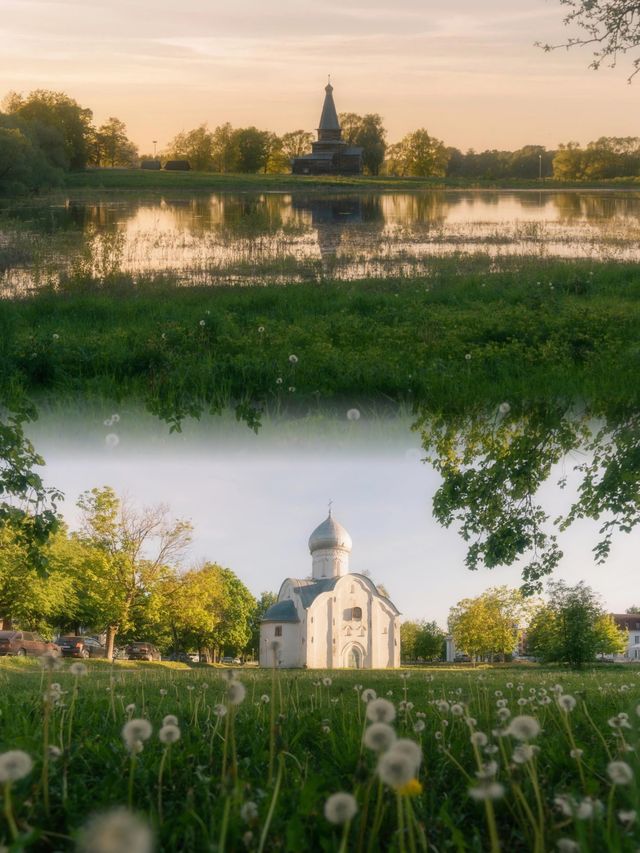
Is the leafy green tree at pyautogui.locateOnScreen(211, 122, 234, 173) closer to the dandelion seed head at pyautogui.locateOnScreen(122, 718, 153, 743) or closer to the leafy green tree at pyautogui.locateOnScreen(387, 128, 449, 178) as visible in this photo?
the leafy green tree at pyautogui.locateOnScreen(387, 128, 449, 178)

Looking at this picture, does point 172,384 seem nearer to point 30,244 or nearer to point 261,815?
point 261,815

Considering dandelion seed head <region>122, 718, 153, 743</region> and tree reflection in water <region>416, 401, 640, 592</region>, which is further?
tree reflection in water <region>416, 401, 640, 592</region>

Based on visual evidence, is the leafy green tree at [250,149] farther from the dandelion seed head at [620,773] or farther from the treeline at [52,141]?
the dandelion seed head at [620,773]

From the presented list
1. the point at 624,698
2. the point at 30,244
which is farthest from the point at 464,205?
the point at 624,698

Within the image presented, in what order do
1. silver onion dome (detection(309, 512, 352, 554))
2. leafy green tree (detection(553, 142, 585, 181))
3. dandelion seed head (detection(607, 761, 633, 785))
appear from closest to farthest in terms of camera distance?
dandelion seed head (detection(607, 761, 633, 785)) → silver onion dome (detection(309, 512, 352, 554)) → leafy green tree (detection(553, 142, 585, 181))

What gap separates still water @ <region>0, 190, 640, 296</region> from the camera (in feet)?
60.6

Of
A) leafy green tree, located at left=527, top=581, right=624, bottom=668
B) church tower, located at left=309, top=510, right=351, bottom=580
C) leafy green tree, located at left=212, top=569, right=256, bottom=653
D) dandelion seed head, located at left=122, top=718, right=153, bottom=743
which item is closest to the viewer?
dandelion seed head, located at left=122, top=718, right=153, bottom=743

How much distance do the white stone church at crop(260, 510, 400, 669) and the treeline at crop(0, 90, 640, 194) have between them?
27359 mm

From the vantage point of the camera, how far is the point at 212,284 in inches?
673

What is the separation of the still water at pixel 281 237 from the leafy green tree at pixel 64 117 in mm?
37336

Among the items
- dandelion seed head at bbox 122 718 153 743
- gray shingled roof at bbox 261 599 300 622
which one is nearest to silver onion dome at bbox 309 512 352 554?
gray shingled roof at bbox 261 599 300 622

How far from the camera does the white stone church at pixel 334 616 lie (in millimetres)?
51094

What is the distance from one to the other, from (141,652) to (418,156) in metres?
44.7

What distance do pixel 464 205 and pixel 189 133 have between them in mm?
34375
